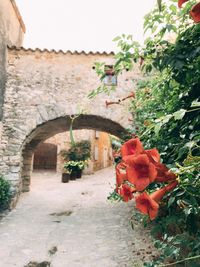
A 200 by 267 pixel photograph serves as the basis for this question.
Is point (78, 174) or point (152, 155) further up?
point (152, 155)

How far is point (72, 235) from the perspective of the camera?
5.54 m

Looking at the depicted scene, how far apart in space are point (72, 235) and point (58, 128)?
4305 mm

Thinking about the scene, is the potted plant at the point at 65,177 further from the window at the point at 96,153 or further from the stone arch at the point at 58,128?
the window at the point at 96,153

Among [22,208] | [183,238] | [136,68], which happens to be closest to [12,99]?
[22,208]

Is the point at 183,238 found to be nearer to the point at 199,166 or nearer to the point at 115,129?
the point at 199,166

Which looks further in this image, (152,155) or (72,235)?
(72,235)

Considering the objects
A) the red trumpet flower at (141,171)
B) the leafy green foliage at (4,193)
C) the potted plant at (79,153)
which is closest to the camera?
the red trumpet flower at (141,171)

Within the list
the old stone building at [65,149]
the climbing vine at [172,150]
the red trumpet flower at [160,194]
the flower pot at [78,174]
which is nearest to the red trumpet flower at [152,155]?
the climbing vine at [172,150]

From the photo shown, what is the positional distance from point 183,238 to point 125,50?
1.80m

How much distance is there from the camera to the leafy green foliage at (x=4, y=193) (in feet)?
22.1

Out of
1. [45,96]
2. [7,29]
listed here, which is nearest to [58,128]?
[45,96]

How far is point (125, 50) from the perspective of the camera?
106 inches

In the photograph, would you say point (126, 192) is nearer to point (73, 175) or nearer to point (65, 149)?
point (73, 175)

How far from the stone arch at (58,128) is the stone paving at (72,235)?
1.23 m
